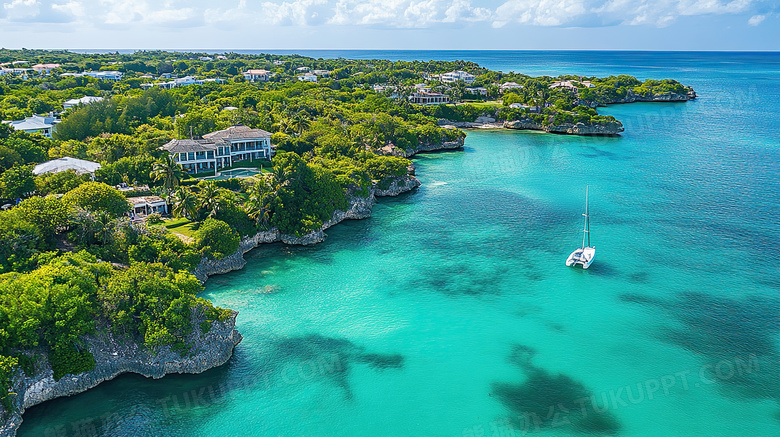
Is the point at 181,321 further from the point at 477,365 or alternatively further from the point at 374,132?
the point at 374,132

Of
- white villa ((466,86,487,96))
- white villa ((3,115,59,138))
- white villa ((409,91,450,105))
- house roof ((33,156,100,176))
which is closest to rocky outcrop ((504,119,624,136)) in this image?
white villa ((409,91,450,105))

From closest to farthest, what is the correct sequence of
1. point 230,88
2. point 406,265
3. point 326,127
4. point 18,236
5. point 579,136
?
point 18,236 < point 406,265 < point 326,127 < point 579,136 < point 230,88

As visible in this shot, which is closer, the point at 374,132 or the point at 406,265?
the point at 406,265

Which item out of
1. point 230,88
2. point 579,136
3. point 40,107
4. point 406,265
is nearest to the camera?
point 406,265

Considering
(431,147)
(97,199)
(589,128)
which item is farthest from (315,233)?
(589,128)

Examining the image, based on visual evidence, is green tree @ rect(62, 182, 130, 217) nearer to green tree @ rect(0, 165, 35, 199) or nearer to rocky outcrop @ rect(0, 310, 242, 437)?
green tree @ rect(0, 165, 35, 199)

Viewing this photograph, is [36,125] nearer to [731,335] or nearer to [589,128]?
[731,335]

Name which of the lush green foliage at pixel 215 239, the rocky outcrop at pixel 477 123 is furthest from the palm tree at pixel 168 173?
the rocky outcrop at pixel 477 123

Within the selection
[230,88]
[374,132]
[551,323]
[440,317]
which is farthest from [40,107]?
[551,323]
